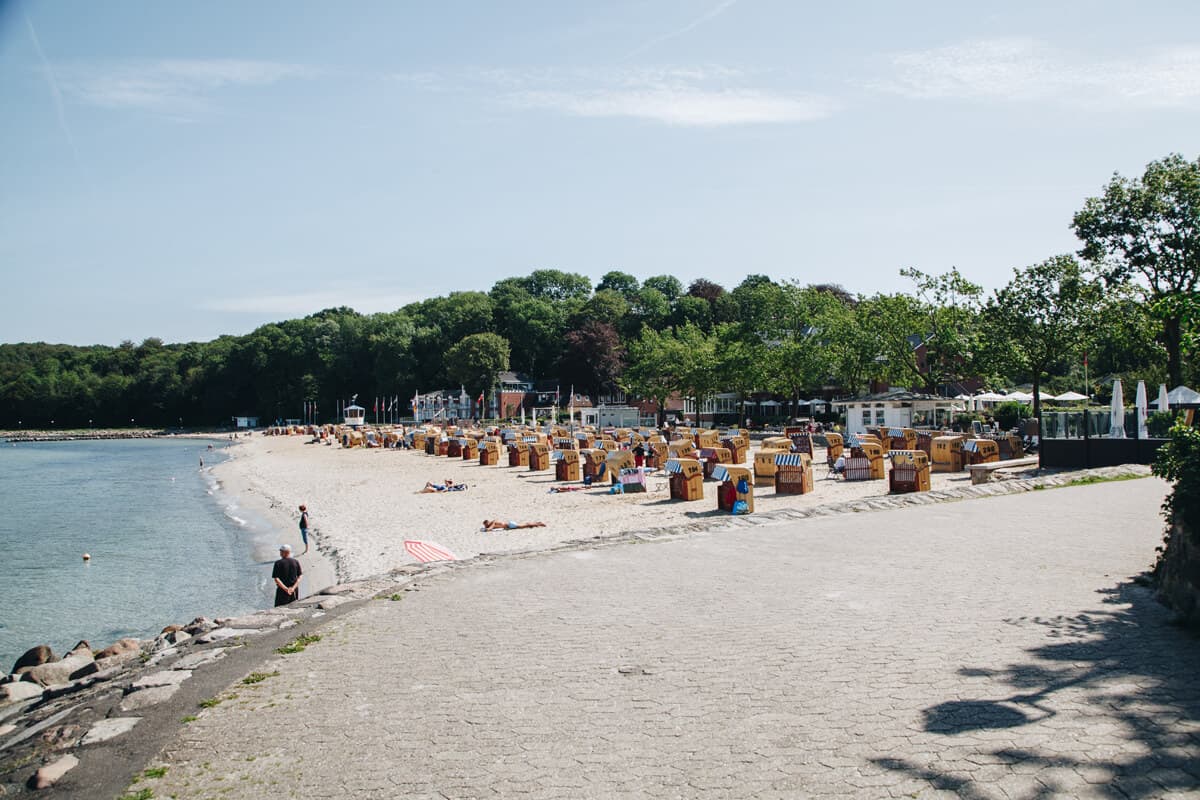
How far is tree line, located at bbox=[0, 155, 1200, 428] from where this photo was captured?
30578 mm

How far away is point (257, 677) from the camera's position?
7.00 metres

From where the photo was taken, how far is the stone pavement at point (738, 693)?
4.58m

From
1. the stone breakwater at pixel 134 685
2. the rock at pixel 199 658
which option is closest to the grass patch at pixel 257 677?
the stone breakwater at pixel 134 685

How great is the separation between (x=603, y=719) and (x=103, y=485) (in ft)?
154

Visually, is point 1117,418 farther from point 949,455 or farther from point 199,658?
point 199,658

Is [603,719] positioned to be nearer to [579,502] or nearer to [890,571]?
[890,571]

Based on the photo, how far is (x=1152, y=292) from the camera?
1207 inches

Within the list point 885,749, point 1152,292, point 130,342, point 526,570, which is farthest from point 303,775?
point 130,342

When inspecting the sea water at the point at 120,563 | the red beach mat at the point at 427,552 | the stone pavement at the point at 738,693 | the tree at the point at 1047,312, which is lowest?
the sea water at the point at 120,563

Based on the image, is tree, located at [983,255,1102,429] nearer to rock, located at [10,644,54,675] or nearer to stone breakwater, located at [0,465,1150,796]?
stone breakwater, located at [0,465,1150,796]

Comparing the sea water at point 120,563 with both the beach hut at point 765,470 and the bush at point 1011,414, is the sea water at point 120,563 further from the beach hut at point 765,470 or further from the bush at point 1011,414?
the bush at point 1011,414

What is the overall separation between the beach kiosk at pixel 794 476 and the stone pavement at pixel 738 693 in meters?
10.4

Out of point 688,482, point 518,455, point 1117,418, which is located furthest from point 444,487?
point 1117,418

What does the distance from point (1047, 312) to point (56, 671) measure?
1480 inches
